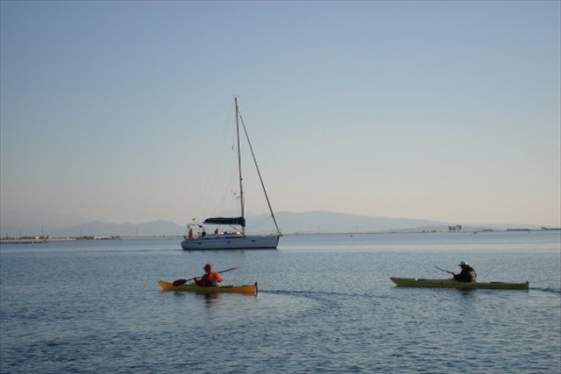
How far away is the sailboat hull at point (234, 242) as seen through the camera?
10769 cm

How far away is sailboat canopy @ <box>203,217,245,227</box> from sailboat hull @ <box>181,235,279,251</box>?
8.03 feet

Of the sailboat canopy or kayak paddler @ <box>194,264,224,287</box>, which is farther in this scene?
the sailboat canopy

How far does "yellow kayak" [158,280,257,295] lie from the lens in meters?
45.2

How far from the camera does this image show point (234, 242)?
355ft

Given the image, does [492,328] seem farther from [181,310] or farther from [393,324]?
Answer: [181,310]

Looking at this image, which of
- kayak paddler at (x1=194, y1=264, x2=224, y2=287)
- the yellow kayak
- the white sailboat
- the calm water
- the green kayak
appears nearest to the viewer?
the calm water

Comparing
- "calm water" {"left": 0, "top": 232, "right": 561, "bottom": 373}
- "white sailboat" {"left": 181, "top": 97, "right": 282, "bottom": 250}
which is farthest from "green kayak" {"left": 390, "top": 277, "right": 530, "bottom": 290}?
"white sailboat" {"left": 181, "top": 97, "right": 282, "bottom": 250}

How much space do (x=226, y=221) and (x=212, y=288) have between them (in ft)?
205

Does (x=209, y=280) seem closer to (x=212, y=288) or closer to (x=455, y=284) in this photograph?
(x=212, y=288)

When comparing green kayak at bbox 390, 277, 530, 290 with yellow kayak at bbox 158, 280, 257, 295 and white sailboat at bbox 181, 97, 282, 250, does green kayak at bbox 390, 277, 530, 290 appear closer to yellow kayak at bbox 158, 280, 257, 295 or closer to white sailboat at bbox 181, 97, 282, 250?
yellow kayak at bbox 158, 280, 257, 295

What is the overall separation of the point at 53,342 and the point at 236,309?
12596mm

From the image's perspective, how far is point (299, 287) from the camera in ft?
168

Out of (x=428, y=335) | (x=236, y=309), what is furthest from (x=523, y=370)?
(x=236, y=309)

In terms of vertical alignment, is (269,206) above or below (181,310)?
above
